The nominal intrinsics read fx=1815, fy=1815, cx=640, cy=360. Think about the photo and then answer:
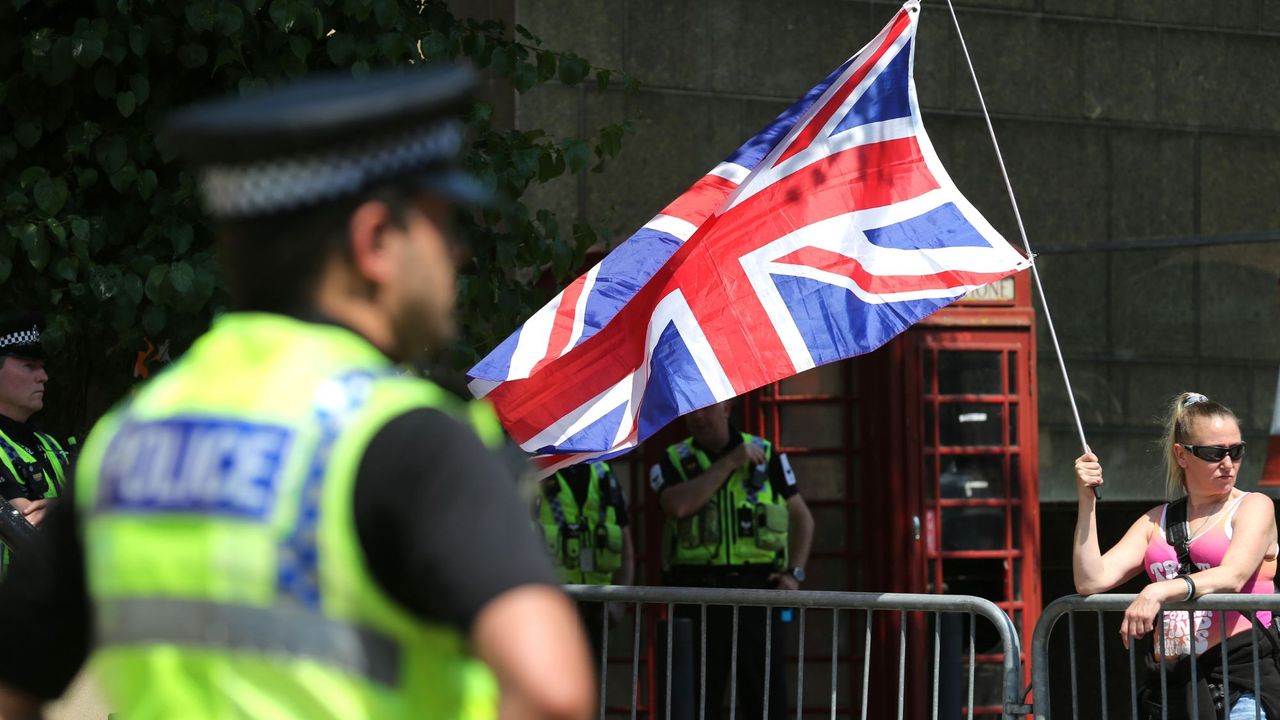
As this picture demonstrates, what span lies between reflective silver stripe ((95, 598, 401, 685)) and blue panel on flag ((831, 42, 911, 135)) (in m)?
4.28

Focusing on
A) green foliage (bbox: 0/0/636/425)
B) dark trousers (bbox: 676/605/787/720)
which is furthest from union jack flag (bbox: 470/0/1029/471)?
dark trousers (bbox: 676/605/787/720)

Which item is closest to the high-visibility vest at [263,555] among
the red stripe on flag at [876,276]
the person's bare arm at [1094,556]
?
the red stripe on flag at [876,276]

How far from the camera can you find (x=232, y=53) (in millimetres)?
5695

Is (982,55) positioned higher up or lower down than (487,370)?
higher up

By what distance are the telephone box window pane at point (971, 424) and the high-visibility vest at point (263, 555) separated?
7.79 meters

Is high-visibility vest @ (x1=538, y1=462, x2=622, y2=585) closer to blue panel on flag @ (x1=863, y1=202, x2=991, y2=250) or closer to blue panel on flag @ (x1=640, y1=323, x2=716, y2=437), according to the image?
blue panel on flag @ (x1=640, y1=323, x2=716, y2=437)

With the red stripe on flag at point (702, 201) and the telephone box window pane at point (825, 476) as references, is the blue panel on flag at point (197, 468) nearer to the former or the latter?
the red stripe on flag at point (702, 201)

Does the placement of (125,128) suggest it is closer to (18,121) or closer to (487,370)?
(18,121)

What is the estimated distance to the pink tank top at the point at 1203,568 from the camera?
5.32 m

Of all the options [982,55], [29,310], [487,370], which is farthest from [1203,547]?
[982,55]

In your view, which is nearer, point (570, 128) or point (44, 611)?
point (44, 611)

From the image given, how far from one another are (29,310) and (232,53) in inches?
42.7

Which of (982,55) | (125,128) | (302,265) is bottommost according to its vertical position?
(302,265)

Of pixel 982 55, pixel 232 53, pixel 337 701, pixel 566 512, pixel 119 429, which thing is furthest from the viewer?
pixel 982 55
